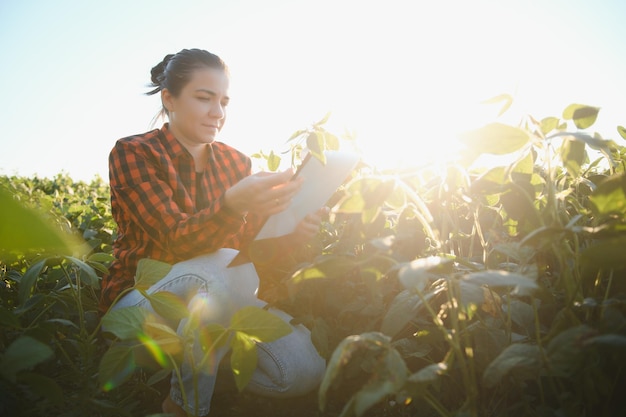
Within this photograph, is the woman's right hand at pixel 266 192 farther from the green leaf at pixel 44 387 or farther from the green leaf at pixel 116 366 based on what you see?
the green leaf at pixel 44 387

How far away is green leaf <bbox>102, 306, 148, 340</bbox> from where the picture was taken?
36.4 inches

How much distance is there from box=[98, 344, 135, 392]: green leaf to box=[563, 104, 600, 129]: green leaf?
3.45 feet

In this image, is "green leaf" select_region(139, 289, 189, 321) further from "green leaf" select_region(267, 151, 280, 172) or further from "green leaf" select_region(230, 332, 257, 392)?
"green leaf" select_region(267, 151, 280, 172)

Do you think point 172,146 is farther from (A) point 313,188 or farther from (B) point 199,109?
(A) point 313,188

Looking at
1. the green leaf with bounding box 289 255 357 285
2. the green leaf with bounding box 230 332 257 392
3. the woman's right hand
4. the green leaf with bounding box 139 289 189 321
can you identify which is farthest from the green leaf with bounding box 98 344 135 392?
the woman's right hand

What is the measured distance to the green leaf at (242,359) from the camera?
3.29ft

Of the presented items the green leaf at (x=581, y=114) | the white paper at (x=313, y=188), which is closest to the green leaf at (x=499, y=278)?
the green leaf at (x=581, y=114)

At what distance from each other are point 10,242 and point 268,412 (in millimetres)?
1603

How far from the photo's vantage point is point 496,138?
2.36 ft

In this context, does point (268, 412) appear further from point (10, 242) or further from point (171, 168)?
point (10, 242)

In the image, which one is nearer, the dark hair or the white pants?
the white pants

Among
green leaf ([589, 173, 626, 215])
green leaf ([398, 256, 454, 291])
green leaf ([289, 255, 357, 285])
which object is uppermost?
green leaf ([589, 173, 626, 215])

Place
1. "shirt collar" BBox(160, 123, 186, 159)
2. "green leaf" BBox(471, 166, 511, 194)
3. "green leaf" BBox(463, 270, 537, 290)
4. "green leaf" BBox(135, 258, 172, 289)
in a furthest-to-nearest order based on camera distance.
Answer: "shirt collar" BBox(160, 123, 186, 159)
"green leaf" BBox(135, 258, 172, 289)
"green leaf" BBox(471, 166, 511, 194)
"green leaf" BBox(463, 270, 537, 290)

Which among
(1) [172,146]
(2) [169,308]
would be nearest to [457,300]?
(2) [169,308]
